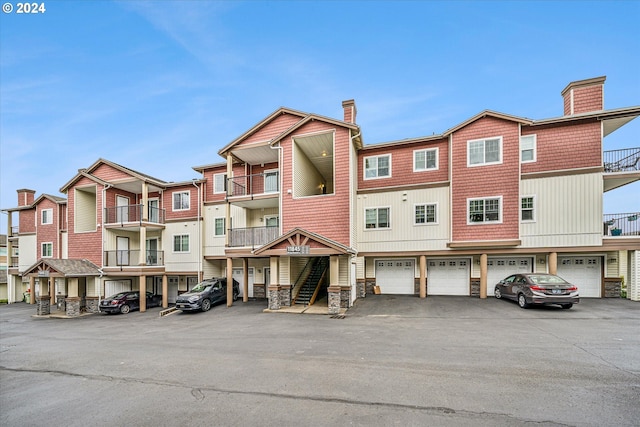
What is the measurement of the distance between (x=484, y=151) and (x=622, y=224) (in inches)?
323

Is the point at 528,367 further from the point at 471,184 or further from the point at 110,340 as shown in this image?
the point at 110,340

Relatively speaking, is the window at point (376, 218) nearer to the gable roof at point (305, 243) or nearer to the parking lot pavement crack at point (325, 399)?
the gable roof at point (305, 243)

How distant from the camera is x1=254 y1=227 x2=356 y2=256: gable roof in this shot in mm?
14133

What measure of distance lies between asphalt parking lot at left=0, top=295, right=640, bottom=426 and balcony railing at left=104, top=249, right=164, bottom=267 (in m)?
7.93

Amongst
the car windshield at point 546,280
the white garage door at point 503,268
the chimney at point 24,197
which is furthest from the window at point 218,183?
the chimney at point 24,197

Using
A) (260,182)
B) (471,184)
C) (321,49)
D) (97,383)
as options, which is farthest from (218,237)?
(321,49)

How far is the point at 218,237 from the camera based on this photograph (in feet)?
68.8

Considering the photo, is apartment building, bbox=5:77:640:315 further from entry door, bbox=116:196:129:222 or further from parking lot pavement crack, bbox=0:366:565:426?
parking lot pavement crack, bbox=0:366:565:426

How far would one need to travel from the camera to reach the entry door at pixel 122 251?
2033cm

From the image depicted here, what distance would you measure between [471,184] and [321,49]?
30.8 m

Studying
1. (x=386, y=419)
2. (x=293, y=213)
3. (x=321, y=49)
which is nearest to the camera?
(x=386, y=419)

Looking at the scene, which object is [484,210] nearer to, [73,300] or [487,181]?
[487,181]

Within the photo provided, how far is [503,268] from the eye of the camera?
55.8ft

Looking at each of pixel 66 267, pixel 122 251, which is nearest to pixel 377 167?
pixel 122 251
